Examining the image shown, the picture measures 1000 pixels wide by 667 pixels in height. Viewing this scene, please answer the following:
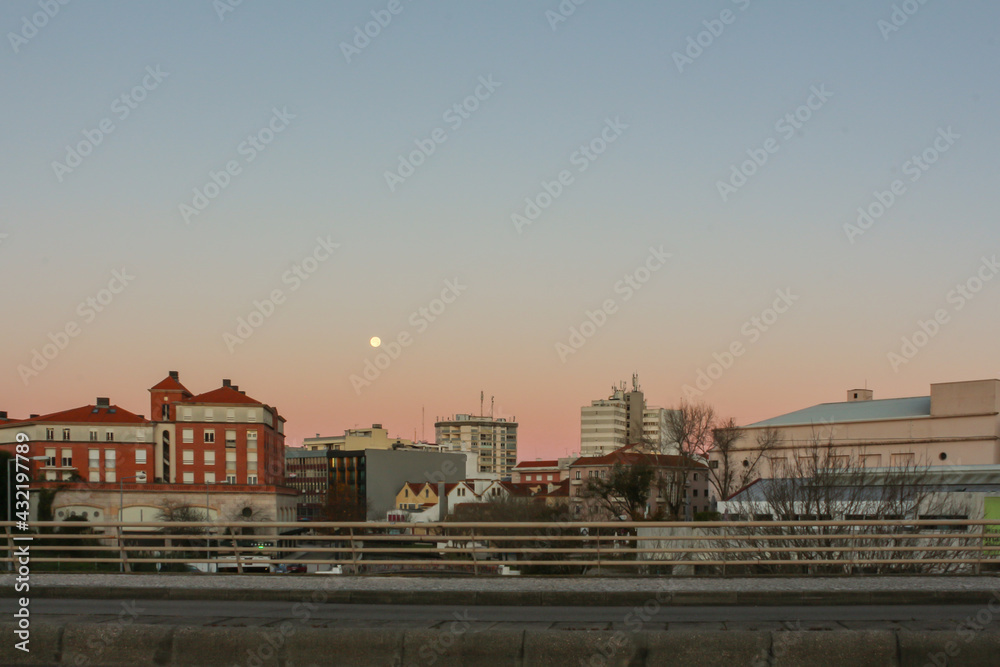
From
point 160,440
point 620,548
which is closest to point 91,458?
point 160,440

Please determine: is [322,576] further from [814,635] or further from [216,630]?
[814,635]

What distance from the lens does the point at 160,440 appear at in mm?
97375

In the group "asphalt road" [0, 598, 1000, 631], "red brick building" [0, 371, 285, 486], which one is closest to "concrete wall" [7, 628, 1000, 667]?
"asphalt road" [0, 598, 1000, 631]

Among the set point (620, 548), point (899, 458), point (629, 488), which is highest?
point (620, 548)

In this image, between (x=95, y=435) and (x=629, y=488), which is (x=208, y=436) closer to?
(x=95, y=435)

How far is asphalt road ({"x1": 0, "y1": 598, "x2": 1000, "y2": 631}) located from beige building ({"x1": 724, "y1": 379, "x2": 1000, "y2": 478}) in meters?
53.3

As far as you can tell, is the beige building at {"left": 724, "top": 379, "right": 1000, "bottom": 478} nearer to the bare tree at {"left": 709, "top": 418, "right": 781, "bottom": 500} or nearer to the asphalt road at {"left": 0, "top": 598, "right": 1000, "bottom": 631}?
the bare tree at {"left": 709, "top": 418, "right": 781, "bottom": 500}

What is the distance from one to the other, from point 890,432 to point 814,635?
71.7m

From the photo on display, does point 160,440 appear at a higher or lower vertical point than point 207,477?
higher

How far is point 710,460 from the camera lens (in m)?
89.0

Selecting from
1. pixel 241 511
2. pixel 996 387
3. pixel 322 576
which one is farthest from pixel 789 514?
pixel 241 511

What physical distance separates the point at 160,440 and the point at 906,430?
6783 centimetres

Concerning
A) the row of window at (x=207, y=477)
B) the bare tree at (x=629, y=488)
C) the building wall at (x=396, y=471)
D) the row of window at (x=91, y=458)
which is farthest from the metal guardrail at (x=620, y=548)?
the building wall at (x=396, y=471)

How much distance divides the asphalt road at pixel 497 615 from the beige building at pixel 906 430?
2098 inches
